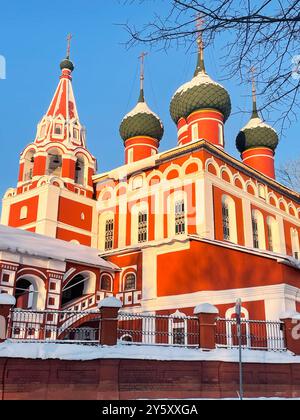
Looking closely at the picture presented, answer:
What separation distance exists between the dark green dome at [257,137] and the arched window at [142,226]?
895 cm

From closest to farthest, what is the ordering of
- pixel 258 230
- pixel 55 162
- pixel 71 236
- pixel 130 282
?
pixel 130 282
pixel 71 236
pixel 258 230
pixel 55 162

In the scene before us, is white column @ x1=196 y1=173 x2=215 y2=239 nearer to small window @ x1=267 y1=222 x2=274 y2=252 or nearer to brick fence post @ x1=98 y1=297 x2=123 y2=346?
small window @ x1=267 y1=222 x2=274 y2=252

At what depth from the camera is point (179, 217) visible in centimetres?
1998

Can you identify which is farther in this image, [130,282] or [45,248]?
[130,282]

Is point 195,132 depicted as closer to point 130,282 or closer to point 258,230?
point 258,230

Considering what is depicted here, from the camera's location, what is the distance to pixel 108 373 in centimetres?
808

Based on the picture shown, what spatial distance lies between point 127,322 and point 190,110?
482 inches

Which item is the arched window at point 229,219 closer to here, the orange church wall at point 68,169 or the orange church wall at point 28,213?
the orange church wall at point 68,169

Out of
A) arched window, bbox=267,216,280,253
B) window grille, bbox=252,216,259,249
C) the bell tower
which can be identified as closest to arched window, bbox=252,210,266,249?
window grille, bbox=252,216,259,249

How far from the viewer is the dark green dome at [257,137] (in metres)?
26.3

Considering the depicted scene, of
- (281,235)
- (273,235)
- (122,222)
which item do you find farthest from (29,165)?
(281,235)

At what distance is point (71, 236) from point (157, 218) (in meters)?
4.36

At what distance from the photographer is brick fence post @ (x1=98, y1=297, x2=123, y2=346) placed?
850 centimetres
